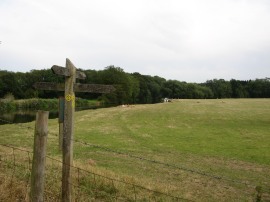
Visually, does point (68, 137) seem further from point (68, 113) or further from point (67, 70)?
point (67, 70)

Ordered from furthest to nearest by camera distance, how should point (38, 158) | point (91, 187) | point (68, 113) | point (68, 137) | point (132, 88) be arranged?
point (132, 88), point (91, 187), point (68, 113), point (68, 137), point (38, 158)

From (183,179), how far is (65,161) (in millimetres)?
7902

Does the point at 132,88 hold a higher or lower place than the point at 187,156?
higher

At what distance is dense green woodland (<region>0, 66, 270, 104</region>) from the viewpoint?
11100cm

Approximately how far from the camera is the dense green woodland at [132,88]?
111 meters

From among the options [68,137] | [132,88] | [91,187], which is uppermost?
[132,88]

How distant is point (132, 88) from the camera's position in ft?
426

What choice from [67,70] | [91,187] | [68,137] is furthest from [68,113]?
[91,187]

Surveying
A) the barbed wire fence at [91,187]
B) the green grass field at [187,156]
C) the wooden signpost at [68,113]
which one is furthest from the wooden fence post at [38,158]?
the green grass field at [187,156]

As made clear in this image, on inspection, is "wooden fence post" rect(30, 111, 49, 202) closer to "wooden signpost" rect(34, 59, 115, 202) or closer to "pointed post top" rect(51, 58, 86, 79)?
"wooden signpost" rect(34, 59, 115, 202)

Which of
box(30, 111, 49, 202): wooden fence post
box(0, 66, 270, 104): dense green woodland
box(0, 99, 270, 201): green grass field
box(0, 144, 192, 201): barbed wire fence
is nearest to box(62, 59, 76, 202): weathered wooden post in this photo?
box(0, 144, 192, 201): barbed wire fence

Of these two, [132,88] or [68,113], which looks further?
[132,88]

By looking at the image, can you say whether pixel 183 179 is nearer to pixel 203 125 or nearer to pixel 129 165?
pixel 129 165

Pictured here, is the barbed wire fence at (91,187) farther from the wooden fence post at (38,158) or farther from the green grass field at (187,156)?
the wooden fence post at (38,158)
